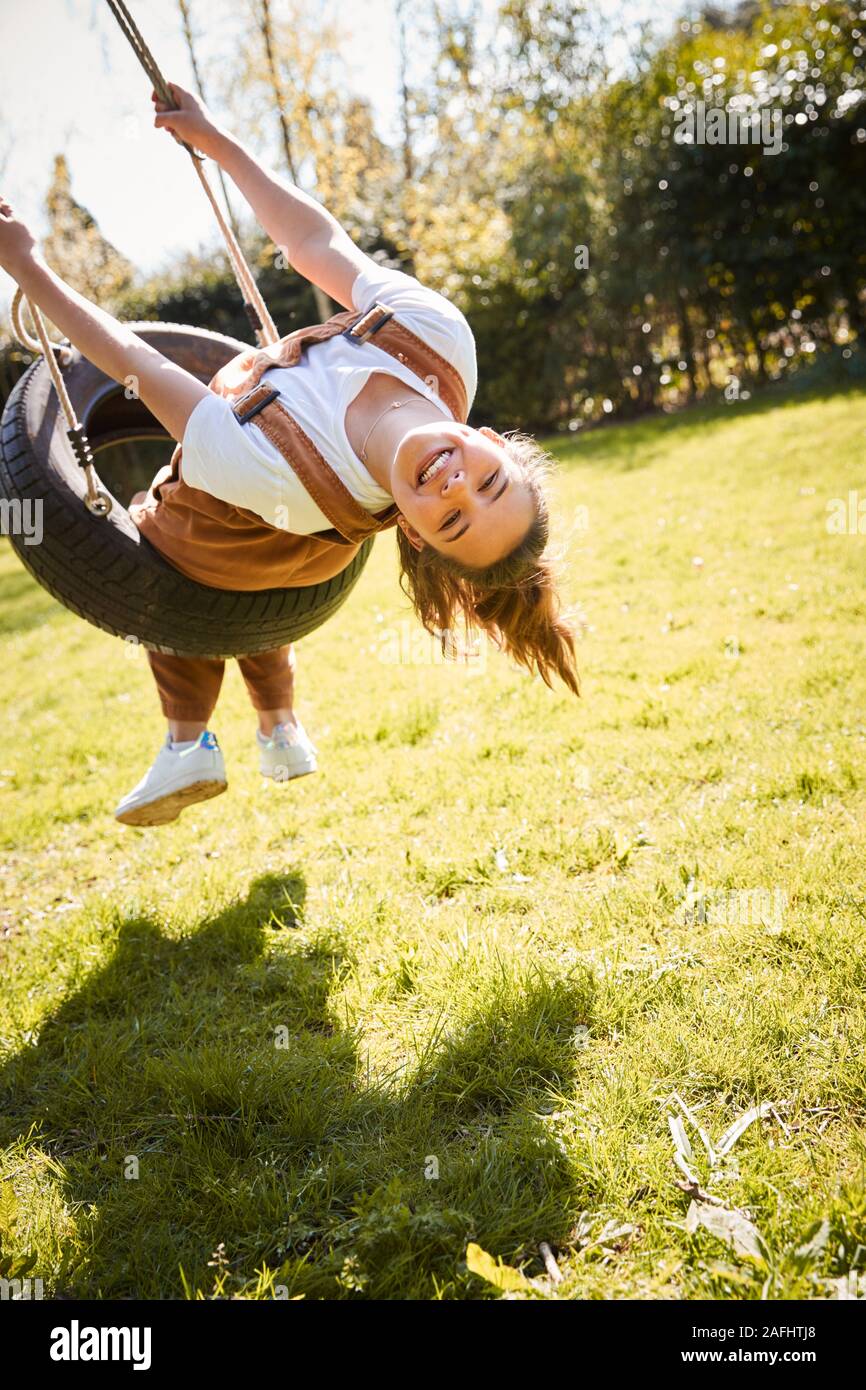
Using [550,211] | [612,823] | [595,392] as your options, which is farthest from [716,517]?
[550,211]

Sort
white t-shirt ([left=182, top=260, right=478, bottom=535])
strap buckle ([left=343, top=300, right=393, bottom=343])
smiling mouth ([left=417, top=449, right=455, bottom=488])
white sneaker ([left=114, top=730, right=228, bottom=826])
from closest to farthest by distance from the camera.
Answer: smiling mouth ([left=417, top=449, right=455, bottom=488]) < white t-shirt ([left=182, top=260, right=478, bottom=535]) < strap buckle ([left=343, top=300, right=393, bottom=343]) < white sneaker ([left=114, top=730, right=228, bottom=826])

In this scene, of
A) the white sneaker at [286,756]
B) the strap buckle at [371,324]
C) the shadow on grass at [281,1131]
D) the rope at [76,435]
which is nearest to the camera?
the shadow on grass at [281,1131]

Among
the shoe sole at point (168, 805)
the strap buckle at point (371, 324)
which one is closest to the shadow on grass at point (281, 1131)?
the shoe sole at point (168, 805)

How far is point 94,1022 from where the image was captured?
256cm

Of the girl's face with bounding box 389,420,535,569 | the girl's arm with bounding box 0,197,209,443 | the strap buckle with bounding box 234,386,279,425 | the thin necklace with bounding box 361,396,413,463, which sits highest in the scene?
the girl's arm with bounding box 0,197,209,443

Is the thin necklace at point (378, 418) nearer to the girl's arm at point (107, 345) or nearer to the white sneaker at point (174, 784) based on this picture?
the girl's arm at point (107, 345)

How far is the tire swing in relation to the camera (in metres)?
2.56

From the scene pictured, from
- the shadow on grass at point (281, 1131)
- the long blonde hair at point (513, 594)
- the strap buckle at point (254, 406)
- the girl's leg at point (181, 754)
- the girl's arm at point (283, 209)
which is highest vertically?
the girl's arm at point (283, 209)

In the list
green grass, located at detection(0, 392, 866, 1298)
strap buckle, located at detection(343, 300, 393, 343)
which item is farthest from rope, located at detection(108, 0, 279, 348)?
green grass, located at detection(0, 392, 866, 1298)

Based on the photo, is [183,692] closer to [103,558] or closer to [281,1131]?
[103,558]

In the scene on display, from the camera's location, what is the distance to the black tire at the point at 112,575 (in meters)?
2.56

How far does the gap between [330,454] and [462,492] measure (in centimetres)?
35

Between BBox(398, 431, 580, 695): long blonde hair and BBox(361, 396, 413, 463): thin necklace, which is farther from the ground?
BBox(361, 396, 413, 463): thin necklace

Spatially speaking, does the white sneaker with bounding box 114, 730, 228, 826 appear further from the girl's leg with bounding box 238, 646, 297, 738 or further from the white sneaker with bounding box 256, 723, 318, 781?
the girl's leg with bounding box 238, 646, 297, 738
